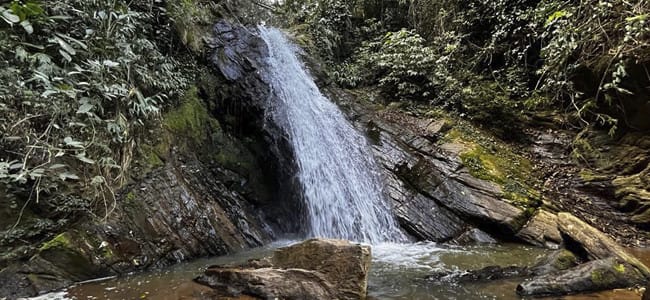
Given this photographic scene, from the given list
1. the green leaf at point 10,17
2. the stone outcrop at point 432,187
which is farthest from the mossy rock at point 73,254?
the stone outcrop at point 432,187

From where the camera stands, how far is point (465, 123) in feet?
30.9

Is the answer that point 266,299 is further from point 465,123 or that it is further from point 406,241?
point 465,123

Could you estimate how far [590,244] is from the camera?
485 centimetres

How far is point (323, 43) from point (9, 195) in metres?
9.88

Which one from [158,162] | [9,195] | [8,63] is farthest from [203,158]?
[8,63]

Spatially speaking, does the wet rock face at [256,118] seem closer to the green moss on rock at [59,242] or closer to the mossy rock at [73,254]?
the mossy rock at [73,254]

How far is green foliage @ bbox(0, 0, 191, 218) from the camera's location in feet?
9.32

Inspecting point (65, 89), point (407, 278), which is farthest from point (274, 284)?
point (65, 89)

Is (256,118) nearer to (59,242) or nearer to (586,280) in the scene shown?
(59,242)

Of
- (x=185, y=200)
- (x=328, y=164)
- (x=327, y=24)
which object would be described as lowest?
(x=185, y=200)

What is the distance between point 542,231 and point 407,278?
127 inches

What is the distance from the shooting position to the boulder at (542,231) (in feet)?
21.2

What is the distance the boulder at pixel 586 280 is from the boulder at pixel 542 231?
7.29 feet

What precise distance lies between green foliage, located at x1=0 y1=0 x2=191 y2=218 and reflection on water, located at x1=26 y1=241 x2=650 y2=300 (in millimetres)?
1087
